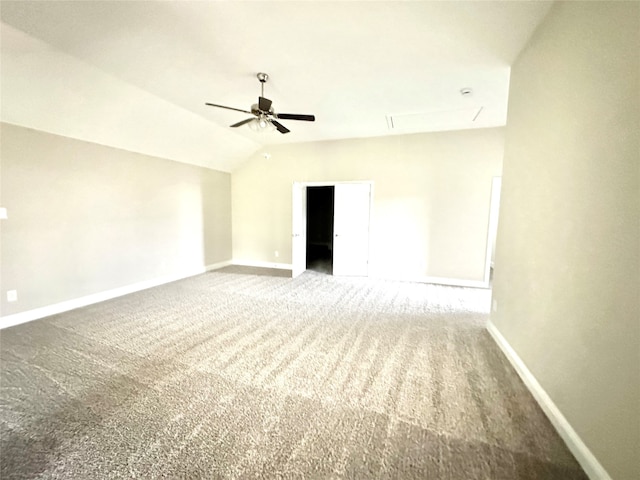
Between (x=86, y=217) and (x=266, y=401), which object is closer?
(x=266, y=401)

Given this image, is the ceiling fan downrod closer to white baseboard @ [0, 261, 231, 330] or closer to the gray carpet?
the gray carpet

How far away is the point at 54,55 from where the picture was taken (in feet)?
8.27

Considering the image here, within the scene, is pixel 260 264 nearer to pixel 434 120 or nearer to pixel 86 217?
pixel 86 217

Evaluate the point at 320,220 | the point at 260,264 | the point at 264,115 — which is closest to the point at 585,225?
the point at 264,115

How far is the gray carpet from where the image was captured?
1.38 m

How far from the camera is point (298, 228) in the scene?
543 cm

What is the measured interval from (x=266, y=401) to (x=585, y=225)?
231 centimetres

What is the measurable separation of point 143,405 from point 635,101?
10.8 ft

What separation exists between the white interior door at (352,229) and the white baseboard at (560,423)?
3316 millimetres

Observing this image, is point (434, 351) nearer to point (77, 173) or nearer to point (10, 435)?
point (10, 435)

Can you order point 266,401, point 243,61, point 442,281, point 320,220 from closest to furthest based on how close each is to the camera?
point 266,401 < point 243,61 < point 442,281 < point 320,220

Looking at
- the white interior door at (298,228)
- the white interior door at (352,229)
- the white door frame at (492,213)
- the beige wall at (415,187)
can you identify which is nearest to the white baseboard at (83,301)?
the white interior door at (298,228)

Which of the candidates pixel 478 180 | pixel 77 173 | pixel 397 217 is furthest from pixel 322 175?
pixel 77 173

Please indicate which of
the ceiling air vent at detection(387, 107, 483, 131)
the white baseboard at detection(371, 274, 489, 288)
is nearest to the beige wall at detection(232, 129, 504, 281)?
the white baseboard at detection(371, 274, 489, 288)
